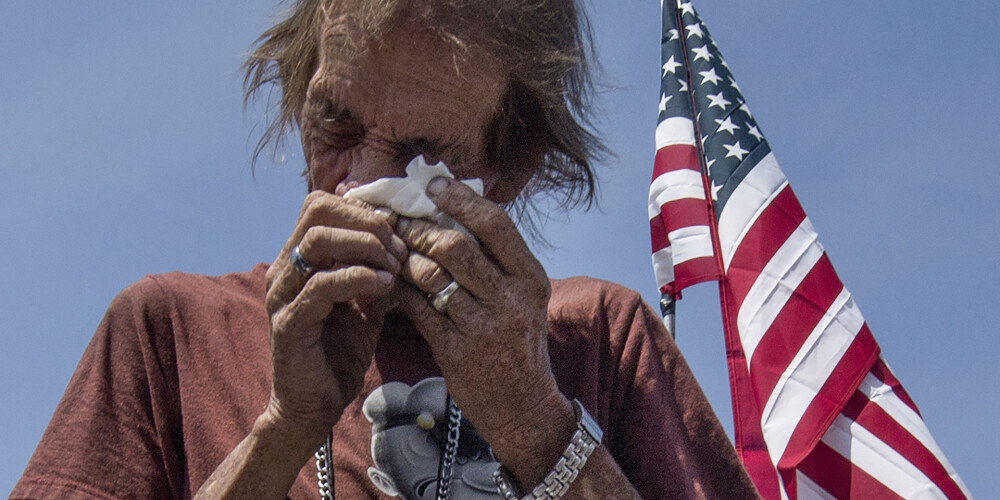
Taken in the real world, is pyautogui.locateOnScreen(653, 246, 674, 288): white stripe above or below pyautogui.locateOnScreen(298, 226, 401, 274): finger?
below

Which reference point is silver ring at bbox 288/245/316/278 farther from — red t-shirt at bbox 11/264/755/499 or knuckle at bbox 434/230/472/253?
red t-shirt at bbox 11/264/755/499

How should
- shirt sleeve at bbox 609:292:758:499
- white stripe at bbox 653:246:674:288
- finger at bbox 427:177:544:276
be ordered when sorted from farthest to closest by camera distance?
white stripe at bbox 653:246:674:288 → shirt sleeve at bbox 609:292:758:499 → finger at bbox 427:177:544:276

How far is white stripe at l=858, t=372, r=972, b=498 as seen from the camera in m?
5.23

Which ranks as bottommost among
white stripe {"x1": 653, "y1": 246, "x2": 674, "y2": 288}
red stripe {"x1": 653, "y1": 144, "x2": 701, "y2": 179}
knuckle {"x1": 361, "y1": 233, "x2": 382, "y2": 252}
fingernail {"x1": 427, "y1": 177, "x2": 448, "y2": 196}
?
white stripe {"x1": 653, "y1": 246, "x2": 674, "y2": 288}

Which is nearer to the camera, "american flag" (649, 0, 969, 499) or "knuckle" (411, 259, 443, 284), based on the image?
"knuckle" (411, 259, 443, 284)

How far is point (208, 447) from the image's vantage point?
228cm

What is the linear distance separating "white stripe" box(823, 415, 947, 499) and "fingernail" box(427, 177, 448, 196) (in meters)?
3.71

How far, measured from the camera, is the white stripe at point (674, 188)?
6359 millimetres

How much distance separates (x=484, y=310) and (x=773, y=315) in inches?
153

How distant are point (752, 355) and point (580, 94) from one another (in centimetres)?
288

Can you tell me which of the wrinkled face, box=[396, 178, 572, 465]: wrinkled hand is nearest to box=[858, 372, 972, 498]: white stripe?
the wrinkled face

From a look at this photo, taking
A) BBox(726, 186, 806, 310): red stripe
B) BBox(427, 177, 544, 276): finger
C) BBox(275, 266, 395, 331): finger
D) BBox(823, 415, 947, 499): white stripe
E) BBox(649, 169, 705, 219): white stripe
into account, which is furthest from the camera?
BBox(649, 169, 705, 219): white stripe

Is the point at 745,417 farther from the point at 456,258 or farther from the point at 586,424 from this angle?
the point at 456,258

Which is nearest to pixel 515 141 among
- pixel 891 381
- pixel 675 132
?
pixel 891 381
